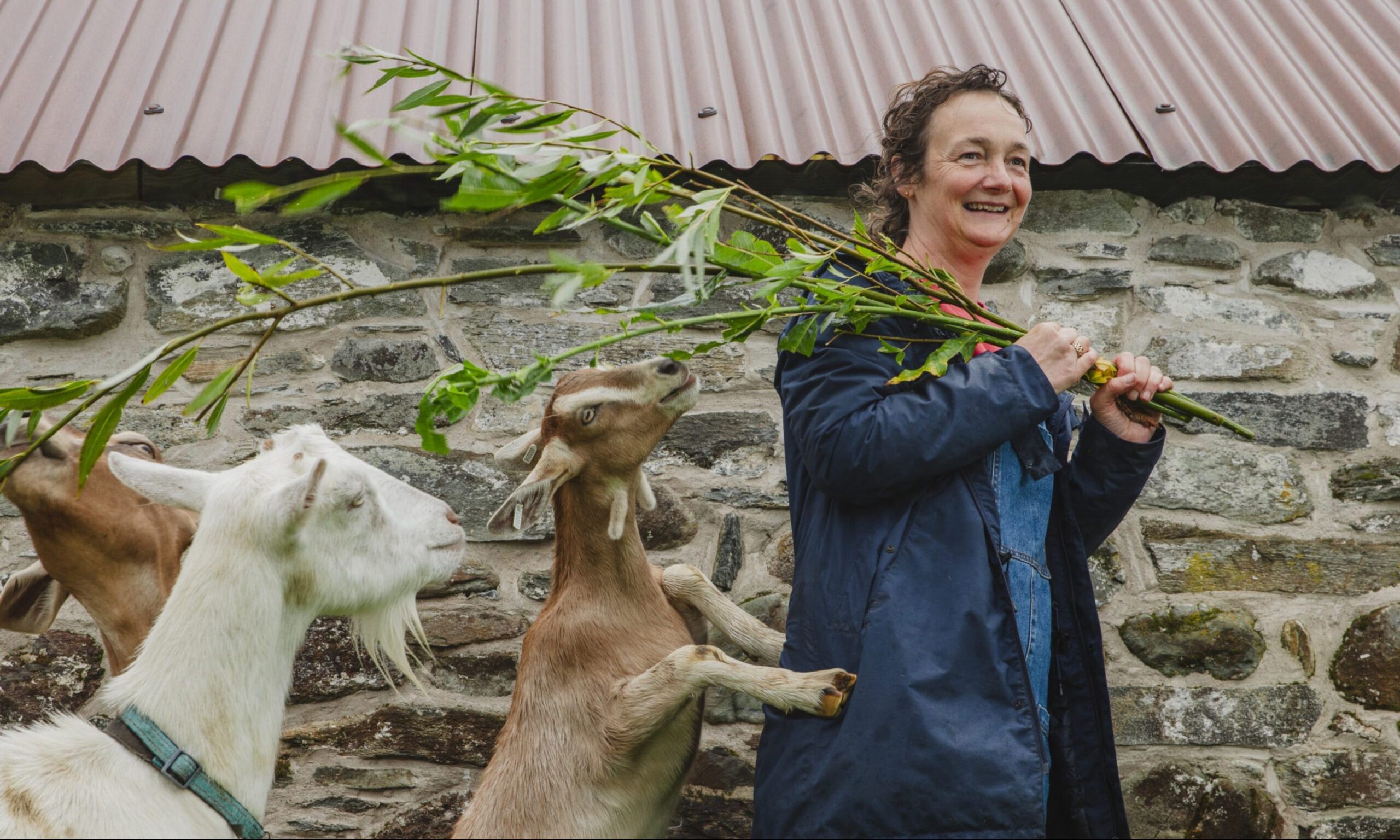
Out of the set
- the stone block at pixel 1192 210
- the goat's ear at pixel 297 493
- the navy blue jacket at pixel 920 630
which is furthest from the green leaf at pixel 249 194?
the stone block at pixel 1192 210

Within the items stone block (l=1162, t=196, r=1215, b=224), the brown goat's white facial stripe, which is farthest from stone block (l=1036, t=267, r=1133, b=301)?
the brown goat's white facial stripe

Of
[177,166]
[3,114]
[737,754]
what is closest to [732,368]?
[737,754]

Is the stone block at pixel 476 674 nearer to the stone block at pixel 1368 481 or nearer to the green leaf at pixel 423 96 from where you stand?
the green leaf at pixel 423 96

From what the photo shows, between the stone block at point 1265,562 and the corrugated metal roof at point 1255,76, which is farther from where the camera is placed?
the corrugated metal roof at point 1255,76

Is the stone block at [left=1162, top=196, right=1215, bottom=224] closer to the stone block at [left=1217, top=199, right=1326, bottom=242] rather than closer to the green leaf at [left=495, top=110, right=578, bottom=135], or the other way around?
the stone block at [left=1217, top=199, right=1326, bottom=242]

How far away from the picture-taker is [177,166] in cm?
329

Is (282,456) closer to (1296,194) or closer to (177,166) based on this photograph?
(177,166)

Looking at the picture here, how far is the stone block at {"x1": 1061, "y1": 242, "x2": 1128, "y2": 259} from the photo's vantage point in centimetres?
359

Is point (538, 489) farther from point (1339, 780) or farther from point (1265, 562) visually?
point (1339, 780)

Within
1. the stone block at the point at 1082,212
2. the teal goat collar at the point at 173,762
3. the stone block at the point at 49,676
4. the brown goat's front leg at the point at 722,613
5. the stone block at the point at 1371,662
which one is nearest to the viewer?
the teal goat collar at the point at 173,762

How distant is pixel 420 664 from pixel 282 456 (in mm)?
957

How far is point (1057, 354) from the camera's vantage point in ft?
7.57

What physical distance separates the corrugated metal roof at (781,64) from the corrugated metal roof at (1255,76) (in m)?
0.14

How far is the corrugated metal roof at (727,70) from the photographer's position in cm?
342
